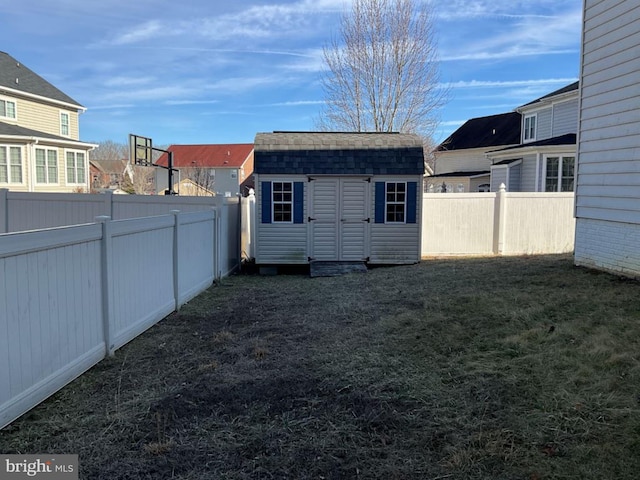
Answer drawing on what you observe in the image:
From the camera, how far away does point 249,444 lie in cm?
285

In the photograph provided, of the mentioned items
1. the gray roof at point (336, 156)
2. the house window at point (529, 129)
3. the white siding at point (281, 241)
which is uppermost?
the house window at point (529, 129)

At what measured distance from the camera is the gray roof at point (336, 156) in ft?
34.4

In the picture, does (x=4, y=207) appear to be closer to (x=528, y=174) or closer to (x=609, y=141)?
(x=609, y=141)

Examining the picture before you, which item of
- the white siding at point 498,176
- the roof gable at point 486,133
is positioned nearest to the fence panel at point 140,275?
the white siding at point 498,176

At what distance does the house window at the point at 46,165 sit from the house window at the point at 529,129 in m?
22.9

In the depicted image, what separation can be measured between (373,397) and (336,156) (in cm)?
770

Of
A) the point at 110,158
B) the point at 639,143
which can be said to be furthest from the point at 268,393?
the point at 110,158

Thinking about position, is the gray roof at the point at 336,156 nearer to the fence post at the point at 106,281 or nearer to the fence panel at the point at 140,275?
the fence panel at the point at 140,275

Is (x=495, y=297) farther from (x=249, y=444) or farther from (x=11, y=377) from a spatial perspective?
(x=11, y=377)

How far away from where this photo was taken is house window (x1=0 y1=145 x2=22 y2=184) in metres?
20.8

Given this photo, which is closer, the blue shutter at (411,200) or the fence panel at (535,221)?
the blue shutter at (411,200)

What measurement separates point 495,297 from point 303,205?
5470 millimetres

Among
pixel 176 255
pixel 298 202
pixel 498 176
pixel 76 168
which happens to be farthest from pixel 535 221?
pixel 76 168

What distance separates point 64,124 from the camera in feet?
85.5
